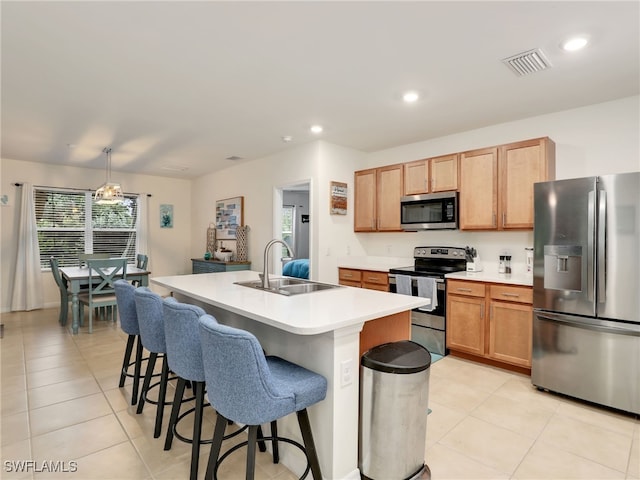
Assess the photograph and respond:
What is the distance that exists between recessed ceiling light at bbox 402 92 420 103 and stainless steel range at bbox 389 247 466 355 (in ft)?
5.85

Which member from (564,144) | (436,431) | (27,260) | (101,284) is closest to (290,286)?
(436,431)

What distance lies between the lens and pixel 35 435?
223 cm

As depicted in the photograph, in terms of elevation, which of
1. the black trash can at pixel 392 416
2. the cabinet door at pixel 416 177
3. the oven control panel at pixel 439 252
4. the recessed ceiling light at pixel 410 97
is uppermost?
the recessed ceiling light at pixel 410 97

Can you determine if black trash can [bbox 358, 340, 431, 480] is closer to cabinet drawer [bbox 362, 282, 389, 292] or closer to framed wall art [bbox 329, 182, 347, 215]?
cabinet drawer [bbox 362, 282, 389, 292]

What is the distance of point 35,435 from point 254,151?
13.0 feet

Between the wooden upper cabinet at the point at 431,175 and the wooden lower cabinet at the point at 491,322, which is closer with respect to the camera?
the wooden lower cabinet at the point at 491,322

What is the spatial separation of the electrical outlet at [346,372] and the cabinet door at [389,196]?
2.99 meters

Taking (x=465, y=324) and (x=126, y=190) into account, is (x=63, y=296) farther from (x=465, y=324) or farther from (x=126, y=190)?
(x=465, y=324)

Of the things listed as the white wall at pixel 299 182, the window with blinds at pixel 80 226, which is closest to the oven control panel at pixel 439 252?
the white wall at pixel 299 182

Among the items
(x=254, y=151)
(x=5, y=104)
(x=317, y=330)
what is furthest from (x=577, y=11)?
(x=5, y=104)

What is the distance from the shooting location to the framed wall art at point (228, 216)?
5969 mm

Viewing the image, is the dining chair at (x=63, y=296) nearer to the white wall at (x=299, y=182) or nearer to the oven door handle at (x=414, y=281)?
the white wall at (x=299, y=182)

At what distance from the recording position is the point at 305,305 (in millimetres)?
1933

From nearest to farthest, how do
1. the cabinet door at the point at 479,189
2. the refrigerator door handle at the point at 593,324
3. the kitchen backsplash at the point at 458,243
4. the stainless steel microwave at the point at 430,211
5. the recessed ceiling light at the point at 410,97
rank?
1. the refrigerator door handle at the point at 593,324
2. the recessed ceiling light at the point at 410,97
3. the cabinet door at the point at 479,189
4. the kitchen backsplash at the point at 458,243
5. the stainless steel microwave at the point at 430,211
